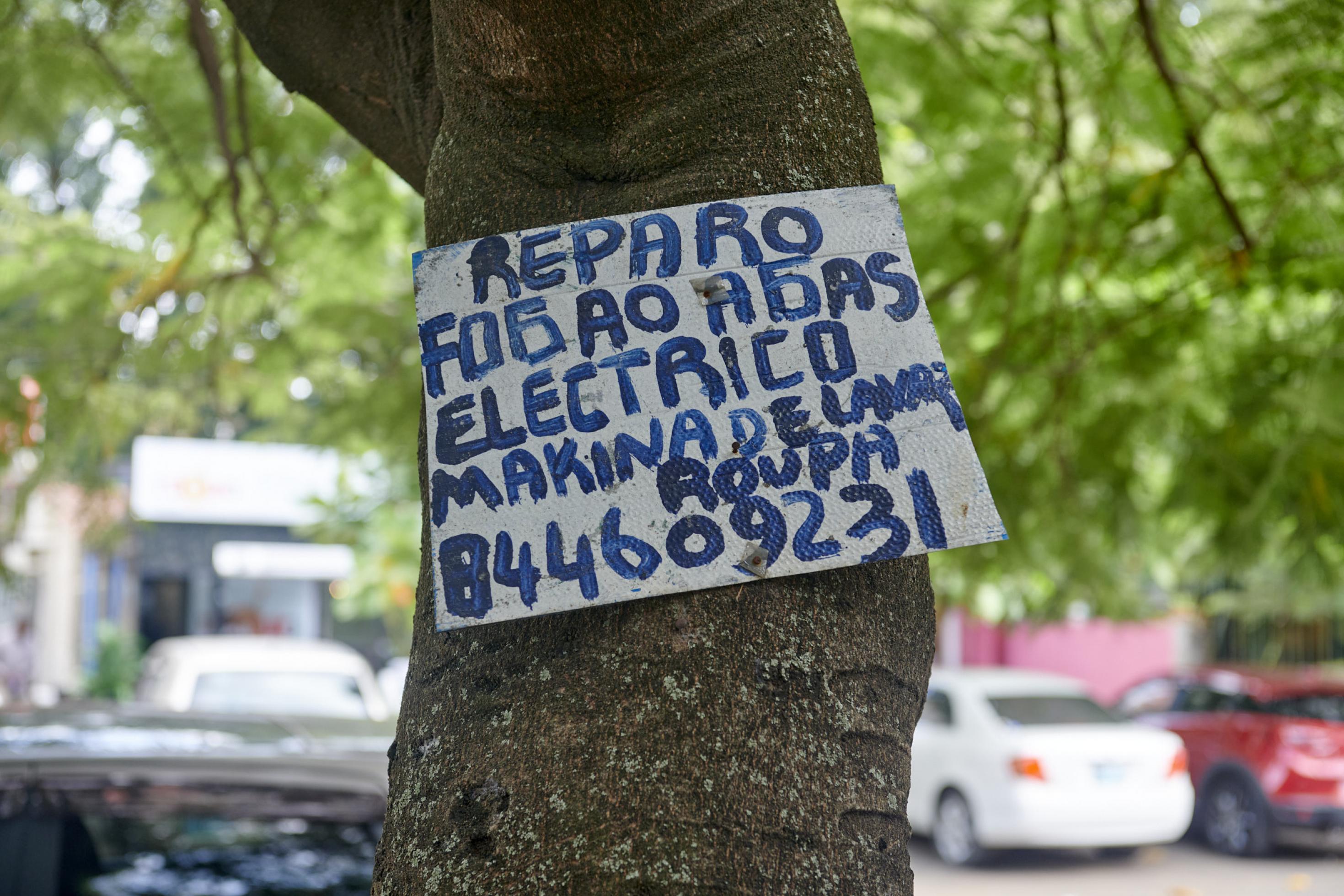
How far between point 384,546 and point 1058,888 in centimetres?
975

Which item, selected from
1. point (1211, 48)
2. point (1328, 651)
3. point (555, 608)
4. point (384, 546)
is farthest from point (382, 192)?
point (1328, 651)

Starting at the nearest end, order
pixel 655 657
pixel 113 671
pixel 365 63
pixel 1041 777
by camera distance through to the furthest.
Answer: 1. pixel 655 657
2. pixel 365 63
3. pixel 1041 777
4. pixel 113 671

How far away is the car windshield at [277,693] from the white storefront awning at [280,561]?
518 inches

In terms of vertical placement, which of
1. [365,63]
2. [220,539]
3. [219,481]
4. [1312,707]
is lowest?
[1312,707]

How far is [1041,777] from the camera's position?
994 cm

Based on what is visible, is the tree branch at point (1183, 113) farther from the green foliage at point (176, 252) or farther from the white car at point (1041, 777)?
the white car at point (1041, 777)

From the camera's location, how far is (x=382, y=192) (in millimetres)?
6051

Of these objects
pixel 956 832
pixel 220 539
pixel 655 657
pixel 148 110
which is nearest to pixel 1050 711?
pixel 956 832

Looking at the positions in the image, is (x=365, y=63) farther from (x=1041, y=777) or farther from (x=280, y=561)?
(x=280, y=561)

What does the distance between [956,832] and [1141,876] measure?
4.87 ft

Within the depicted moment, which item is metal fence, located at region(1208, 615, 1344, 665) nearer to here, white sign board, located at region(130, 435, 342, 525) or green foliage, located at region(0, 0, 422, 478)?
white sign board, located at region(130, 435, 342, 525)

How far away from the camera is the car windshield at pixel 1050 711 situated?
10500 millimetres

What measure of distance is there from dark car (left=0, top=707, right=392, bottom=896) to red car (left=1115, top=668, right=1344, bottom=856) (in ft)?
30.5

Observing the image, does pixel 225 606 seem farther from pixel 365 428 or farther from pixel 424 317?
pixel 424 317
